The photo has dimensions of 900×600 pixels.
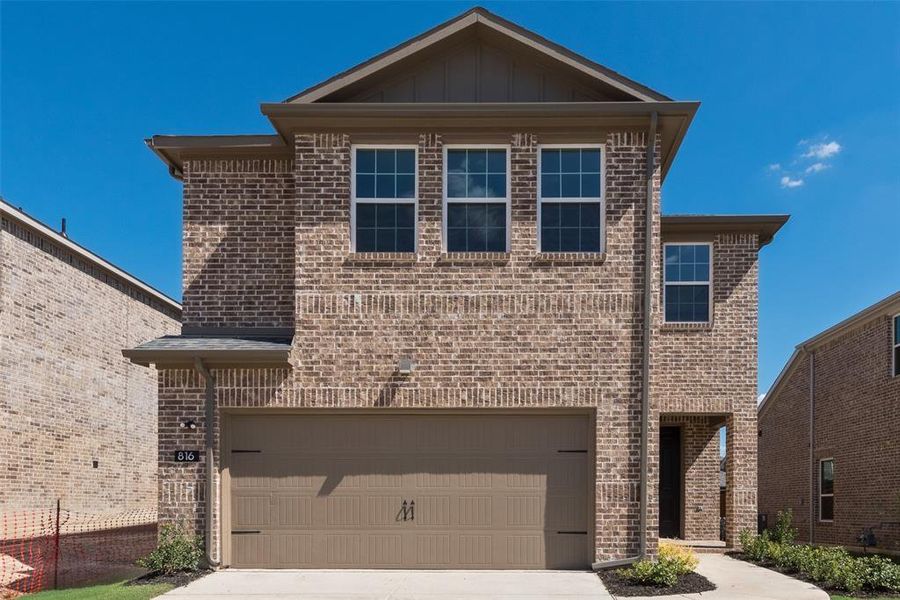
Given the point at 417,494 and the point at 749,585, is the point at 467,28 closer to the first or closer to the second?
the point at 417,494

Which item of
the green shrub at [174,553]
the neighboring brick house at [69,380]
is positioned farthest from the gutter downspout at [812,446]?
the neighboring brick house at [69,380]

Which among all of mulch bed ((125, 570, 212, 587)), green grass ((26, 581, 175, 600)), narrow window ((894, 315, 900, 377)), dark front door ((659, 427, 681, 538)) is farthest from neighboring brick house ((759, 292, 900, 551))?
green grass ((26, 581, 175, 600))

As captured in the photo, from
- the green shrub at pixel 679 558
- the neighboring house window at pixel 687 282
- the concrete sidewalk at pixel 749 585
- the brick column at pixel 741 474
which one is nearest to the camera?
the concrete sidewalk at pixel 749 585

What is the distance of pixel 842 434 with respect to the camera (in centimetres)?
1783

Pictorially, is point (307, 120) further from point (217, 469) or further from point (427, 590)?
point (427, 590)

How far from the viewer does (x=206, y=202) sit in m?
11.5

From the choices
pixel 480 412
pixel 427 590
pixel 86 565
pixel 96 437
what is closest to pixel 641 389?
pixel 480 412

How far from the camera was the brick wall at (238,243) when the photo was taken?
11398 millimetres

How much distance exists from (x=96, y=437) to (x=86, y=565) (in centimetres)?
722

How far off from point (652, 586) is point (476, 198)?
5957mm

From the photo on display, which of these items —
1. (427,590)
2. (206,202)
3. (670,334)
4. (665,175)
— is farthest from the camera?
(670,334)

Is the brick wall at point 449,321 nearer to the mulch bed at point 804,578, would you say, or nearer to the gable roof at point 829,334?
the mulch bed at point 804,578

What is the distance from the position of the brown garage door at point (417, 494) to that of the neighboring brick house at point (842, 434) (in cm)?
909

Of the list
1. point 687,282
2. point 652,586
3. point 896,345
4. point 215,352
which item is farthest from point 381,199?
point 896,345
